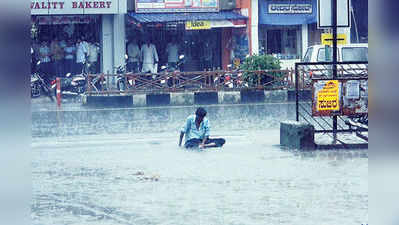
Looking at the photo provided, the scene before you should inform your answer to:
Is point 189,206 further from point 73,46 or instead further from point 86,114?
point 73,46

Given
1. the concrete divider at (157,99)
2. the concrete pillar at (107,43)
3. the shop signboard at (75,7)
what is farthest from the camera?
the concrete pillar at (107,43)

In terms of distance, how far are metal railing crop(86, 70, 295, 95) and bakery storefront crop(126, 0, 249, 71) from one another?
3.89 metres

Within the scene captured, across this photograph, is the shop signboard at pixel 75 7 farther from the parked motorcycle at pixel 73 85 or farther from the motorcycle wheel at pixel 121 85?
the motorcycle wheel at pixel 121 85

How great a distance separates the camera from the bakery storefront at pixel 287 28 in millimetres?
28734

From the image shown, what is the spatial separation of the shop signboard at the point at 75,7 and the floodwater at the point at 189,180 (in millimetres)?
11202

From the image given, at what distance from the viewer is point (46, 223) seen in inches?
285

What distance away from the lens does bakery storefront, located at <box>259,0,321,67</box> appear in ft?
94.3

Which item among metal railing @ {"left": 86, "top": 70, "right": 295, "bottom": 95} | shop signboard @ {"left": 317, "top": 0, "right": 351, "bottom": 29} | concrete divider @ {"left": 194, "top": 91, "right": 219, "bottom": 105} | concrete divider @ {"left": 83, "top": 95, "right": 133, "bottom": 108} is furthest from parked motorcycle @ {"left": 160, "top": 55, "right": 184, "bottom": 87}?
shop signboard @ {"left": 317, "top": 0, "right": 351, "bottom": 29}

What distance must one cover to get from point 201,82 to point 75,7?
5937mm

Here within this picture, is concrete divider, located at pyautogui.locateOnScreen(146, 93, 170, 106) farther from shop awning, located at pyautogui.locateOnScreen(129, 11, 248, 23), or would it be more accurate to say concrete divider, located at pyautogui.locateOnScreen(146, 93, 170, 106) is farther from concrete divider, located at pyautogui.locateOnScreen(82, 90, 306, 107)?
shop awning, located at pyautogui.locateOnScreen(129, 11, 248, 23)

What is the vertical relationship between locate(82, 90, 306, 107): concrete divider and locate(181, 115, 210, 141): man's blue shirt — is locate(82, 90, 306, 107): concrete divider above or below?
above

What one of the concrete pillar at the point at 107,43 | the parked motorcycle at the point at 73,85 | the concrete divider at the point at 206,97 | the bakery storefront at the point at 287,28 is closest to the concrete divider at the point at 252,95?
the concrete divider at the point at 206,97

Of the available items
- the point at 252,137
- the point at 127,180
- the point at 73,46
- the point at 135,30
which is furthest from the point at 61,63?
the point at 127,180

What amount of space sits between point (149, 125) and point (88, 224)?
31.3 ft
